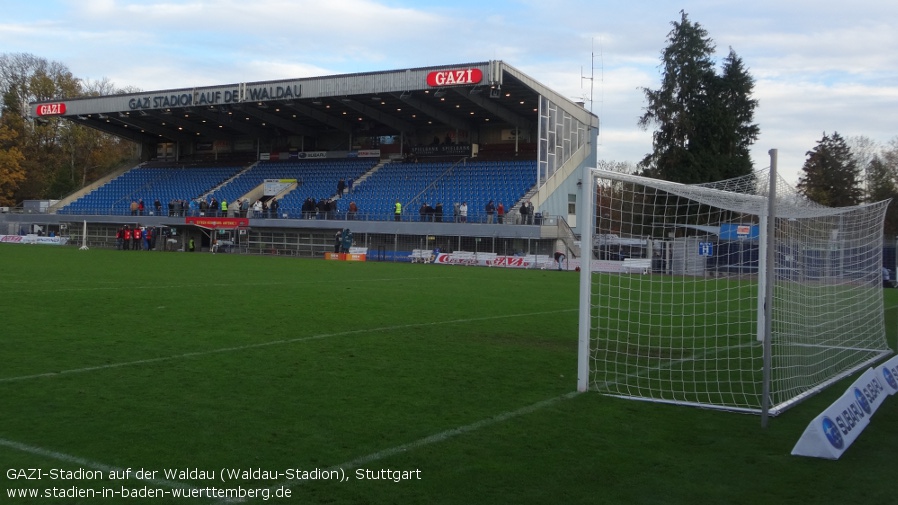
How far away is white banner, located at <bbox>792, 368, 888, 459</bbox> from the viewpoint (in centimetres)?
564

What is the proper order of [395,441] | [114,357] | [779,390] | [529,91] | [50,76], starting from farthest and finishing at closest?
[50,76]
[529,91]
[114,357]
[779,390]
[395,441]

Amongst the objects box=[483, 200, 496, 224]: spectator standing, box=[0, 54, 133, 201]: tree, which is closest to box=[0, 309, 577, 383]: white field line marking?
box=[483, 200, 496, 224]: spectator standing

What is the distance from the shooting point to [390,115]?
4912cm

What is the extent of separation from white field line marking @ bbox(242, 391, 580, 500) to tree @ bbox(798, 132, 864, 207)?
55437 mm

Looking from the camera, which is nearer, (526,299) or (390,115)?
(526,299)

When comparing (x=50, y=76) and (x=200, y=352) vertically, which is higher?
(x=50, y=76)

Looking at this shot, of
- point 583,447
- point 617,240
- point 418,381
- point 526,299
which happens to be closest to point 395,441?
point 583,447

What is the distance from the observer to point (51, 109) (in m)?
53.2

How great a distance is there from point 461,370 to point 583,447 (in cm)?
307

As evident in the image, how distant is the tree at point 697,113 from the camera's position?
5119cm

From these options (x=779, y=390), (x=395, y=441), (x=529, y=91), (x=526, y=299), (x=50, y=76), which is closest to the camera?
(x=395, y=441)

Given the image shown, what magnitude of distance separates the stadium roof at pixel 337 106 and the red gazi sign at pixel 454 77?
0.17ft

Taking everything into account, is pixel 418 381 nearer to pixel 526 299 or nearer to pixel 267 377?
pixel 267 377

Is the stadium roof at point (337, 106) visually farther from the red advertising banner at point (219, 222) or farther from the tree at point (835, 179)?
the tree at point (835, 179)
